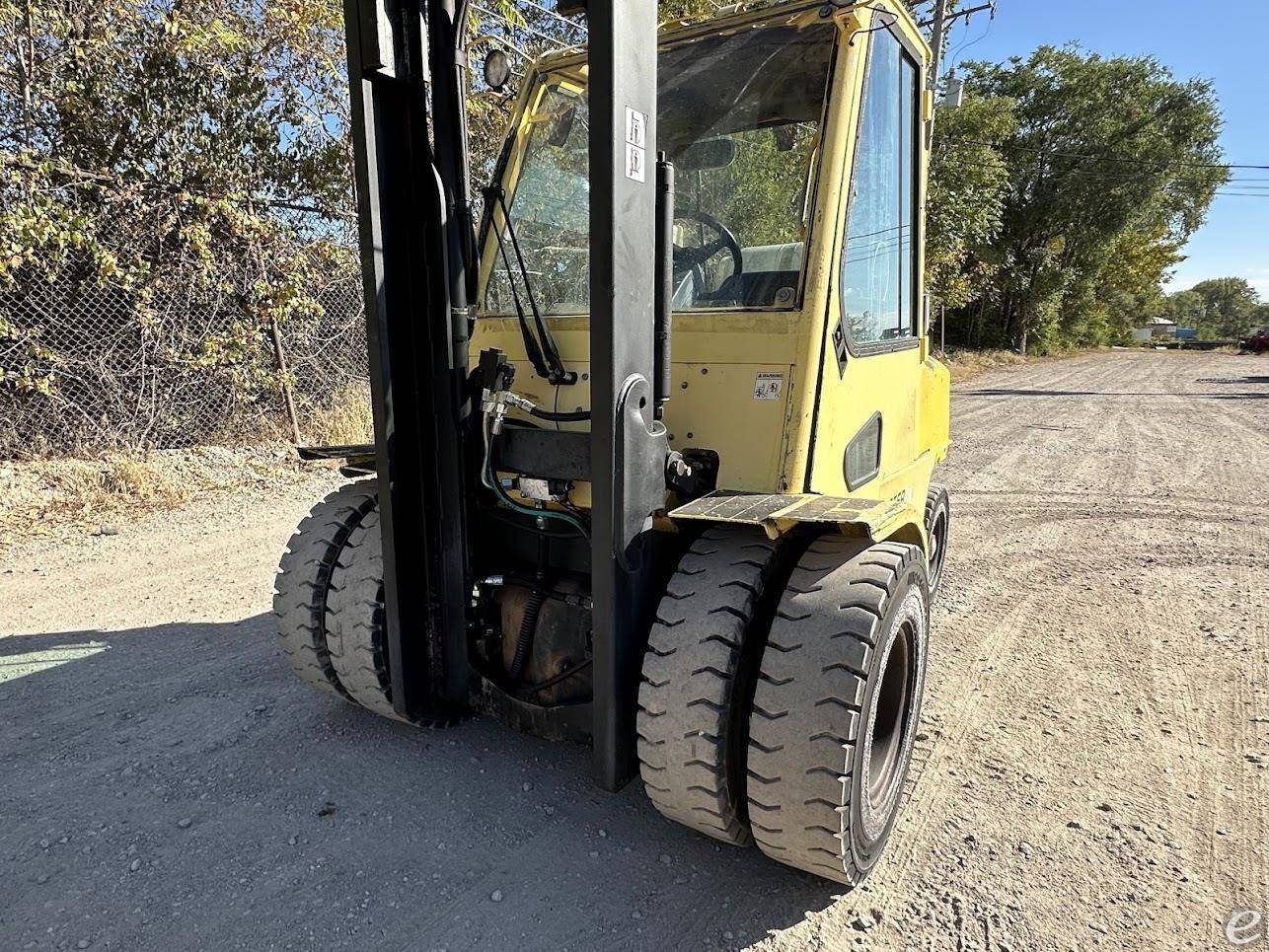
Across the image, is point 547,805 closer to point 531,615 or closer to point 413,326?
point 531,615

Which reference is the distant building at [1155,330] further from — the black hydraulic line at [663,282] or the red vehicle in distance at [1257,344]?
the black hydraulic line at [663,282]

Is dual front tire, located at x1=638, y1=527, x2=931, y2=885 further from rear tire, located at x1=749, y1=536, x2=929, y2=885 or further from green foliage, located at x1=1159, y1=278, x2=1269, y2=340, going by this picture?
green foliage, located at x1=1159, y1=278, x2=1269, y2=340

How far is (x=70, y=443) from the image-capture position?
6.80 m

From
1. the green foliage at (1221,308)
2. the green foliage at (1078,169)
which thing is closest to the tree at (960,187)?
the green foliage at (1078,169)

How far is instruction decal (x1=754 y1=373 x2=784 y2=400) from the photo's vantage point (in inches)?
93.7

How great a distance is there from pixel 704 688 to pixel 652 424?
734 millimetres

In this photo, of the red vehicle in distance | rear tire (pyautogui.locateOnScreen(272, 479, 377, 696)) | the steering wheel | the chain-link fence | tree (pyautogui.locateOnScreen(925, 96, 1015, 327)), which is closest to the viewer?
the steering wheel

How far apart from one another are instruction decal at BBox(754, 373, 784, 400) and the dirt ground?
1.49 meters

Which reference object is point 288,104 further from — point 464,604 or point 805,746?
point 805,746

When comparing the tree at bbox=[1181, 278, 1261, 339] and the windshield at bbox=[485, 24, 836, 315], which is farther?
the tree at bbox=[1181, 278, 1261, 339]

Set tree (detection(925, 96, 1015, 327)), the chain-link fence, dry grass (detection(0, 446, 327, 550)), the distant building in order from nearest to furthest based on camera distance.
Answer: dry grass (detection(0, 446, 327, 550)), the chain-link fence, tree (detection(925, 96, 1015, 327)), the distant building

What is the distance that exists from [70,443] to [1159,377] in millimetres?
25904

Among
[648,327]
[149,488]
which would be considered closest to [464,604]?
[648,327]

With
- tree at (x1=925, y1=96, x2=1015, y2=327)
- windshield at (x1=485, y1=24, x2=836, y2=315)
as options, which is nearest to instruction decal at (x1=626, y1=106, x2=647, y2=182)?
windshield at (x1=485, y1=24, x2=836, y2=315)
